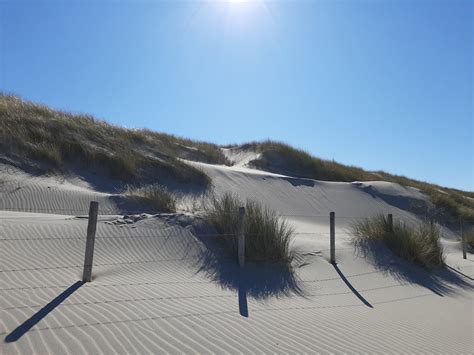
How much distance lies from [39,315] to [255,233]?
5.03 metres

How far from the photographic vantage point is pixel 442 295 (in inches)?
364

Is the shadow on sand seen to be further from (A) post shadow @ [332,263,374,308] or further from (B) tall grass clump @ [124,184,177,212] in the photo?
(B) tall grass clump @ [124,184,177,212]

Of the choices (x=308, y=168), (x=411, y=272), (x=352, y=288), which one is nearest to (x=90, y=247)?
(x=352, y=288)

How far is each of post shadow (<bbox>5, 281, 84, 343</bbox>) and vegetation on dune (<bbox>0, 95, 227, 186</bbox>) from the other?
8450 mm

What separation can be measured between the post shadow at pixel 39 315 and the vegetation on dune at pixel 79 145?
27.7ft

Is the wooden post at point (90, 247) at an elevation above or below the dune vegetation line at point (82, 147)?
below

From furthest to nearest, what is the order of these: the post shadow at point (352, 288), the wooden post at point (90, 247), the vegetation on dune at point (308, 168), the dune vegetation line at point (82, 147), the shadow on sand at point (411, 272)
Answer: the vegetation on dune at point (308, 168)
the dune vegetation line at point (82, 147)
the shadow on sand at point (411, 272)
the post shadow at point (352, 288)
the wooden post at point (90, 247)

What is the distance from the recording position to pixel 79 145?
14.4m

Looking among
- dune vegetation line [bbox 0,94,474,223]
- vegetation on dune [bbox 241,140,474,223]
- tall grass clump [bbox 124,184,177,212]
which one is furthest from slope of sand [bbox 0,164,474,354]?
vegetation on dune [bbox 241,140,474,223]

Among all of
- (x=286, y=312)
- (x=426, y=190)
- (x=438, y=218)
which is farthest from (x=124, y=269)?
(x=426, y=190)

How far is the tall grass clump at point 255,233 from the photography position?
876 cm

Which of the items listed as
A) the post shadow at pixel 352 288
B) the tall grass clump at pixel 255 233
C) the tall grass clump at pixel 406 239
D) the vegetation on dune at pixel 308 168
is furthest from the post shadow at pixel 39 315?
the vegetation on dune at pixel 308 168

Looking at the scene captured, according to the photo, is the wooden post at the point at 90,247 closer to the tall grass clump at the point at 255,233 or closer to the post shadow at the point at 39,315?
the post shadow at the point at 39,315

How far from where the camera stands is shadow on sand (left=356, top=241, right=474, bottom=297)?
9875 mm
